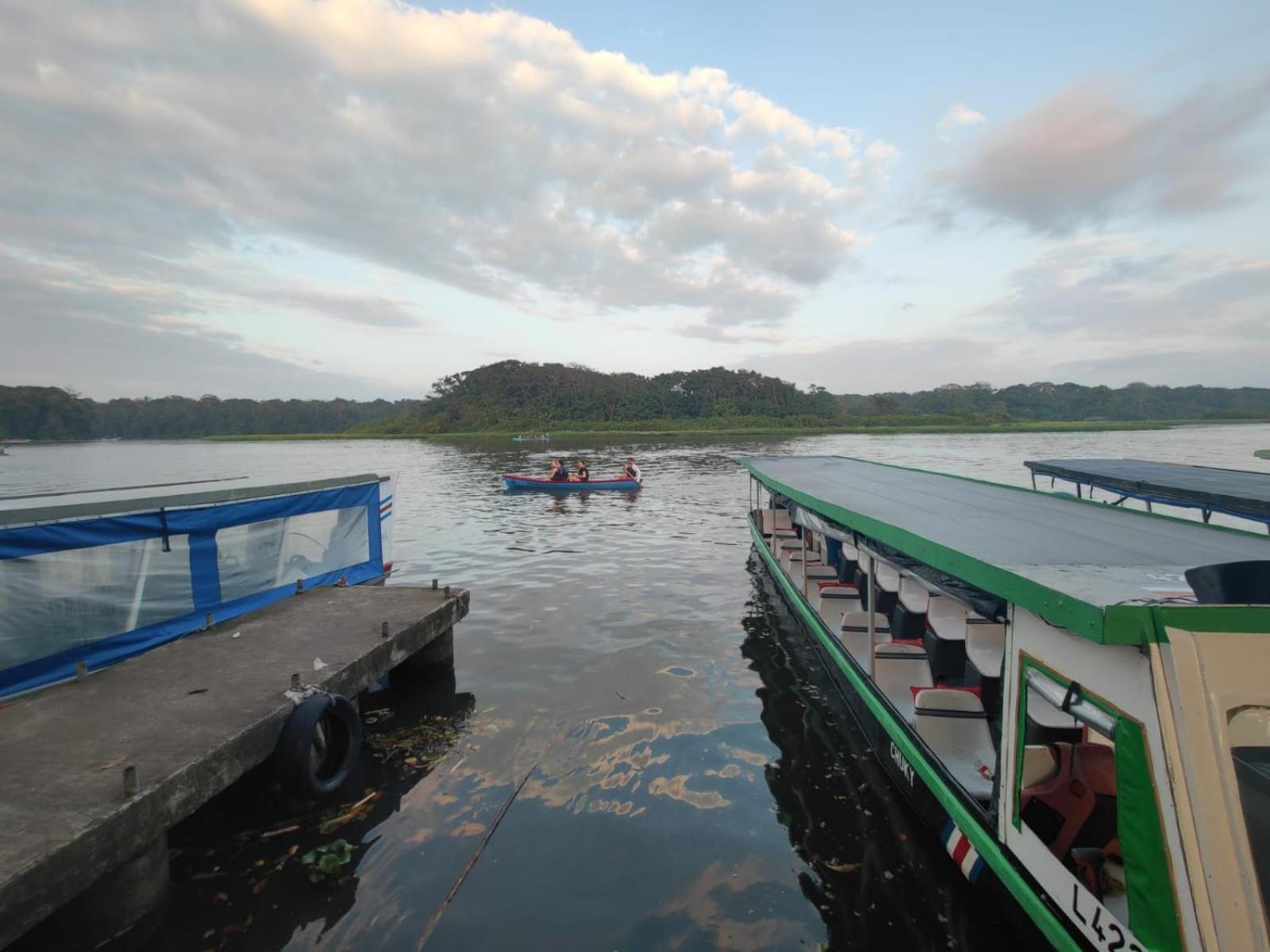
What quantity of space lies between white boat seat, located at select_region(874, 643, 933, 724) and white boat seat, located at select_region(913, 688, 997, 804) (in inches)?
46.0

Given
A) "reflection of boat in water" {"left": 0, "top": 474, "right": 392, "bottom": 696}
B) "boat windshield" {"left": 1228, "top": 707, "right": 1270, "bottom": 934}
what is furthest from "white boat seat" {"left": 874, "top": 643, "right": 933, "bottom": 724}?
"reflection of boat in water" {"left": 0, "top": 474, "right": 392, "bottom": 696}

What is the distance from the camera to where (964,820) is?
4.32 meters

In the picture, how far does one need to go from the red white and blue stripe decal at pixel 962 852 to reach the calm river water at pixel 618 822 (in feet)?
1.36

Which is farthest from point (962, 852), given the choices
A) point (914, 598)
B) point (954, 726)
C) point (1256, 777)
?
point (914, 598)

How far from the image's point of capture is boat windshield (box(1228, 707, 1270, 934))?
2.70 metres

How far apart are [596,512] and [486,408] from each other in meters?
94.4

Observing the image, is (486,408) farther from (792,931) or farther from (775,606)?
(792,931)

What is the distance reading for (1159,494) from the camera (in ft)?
33.4

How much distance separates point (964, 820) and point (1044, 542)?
6.92 feet

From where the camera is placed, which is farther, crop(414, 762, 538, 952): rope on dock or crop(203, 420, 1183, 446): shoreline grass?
crop(203, 420, 1183, 446): shoreline grass

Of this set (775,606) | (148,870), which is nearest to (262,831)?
(148,870)

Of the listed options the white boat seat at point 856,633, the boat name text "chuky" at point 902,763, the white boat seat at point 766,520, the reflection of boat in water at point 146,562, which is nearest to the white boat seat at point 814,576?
the white boat seat at point 856,633

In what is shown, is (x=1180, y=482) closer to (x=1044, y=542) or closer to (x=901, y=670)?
(x=901, y=670)

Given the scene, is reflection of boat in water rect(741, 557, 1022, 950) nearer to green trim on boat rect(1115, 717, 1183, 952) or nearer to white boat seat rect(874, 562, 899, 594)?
white boat seat rect(874, 562, 899, 594)
